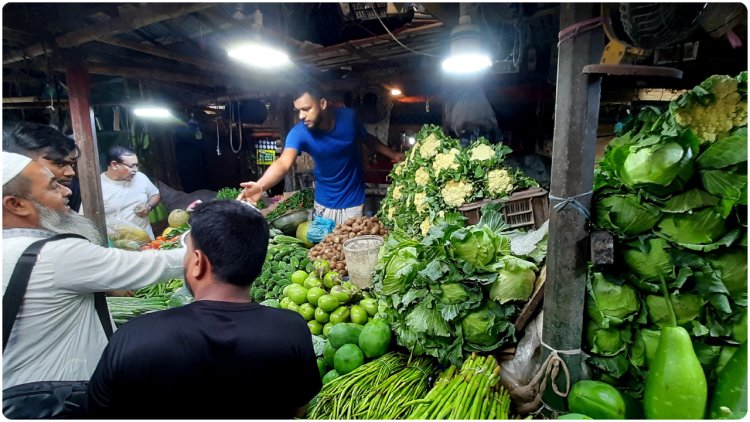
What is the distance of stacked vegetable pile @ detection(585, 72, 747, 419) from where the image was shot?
1609mm

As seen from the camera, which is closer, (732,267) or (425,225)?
(732,267)

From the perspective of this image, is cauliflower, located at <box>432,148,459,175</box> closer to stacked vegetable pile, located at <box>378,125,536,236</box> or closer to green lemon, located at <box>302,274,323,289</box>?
stacked vegetable pile, located at <box>378,125,536,236</box>

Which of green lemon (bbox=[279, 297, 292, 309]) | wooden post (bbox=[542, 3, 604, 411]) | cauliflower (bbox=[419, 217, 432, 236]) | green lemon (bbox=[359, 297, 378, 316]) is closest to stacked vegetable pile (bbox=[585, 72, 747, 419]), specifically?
wooden post (bbox=[542, 3, 604, 411])

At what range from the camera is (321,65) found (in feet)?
19.7

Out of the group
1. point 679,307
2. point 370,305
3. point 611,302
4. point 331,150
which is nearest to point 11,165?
point 370,305

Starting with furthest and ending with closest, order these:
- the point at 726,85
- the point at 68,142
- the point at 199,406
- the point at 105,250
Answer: the point at 68,142 → the point at 105,250 → the point at 726,85 → the point at 199,406

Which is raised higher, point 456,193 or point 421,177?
point 421,177

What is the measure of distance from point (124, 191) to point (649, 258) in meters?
7.02

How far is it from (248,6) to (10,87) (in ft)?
24.3

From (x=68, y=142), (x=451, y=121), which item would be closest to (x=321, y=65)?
(x=451, y=121)

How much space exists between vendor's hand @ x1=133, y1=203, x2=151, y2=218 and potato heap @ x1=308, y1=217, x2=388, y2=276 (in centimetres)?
355

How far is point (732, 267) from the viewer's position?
1.70 metres

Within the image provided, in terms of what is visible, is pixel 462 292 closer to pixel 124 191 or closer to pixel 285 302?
pixel 285 302

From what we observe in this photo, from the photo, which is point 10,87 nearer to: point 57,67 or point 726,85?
point 57,67
